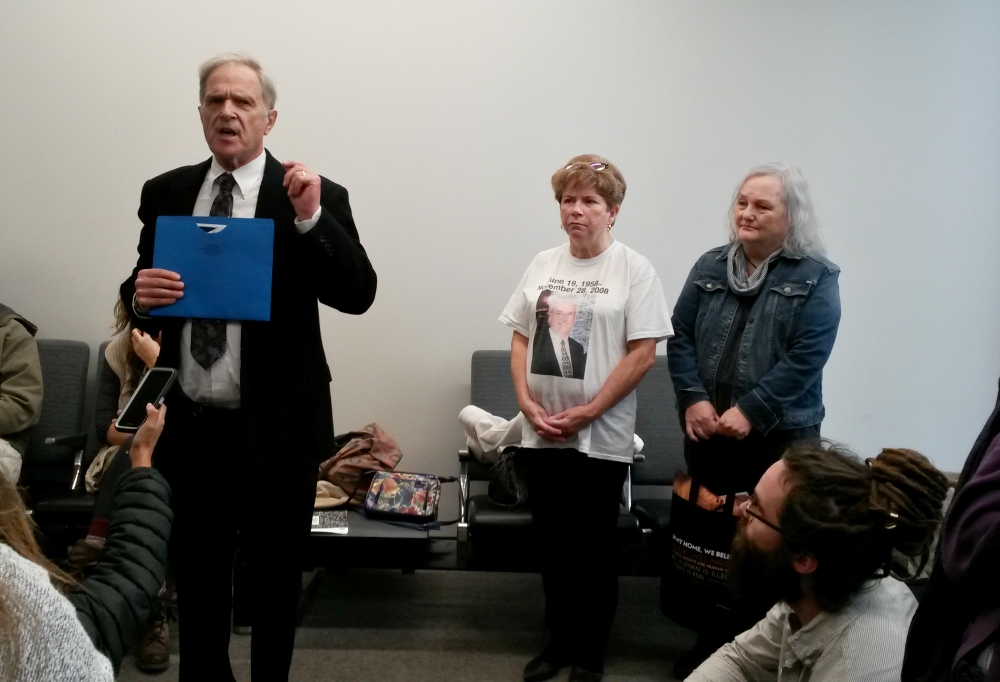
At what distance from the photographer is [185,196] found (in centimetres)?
197

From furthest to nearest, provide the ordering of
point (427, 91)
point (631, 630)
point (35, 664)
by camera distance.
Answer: point (427, 91)
point (631, 630)
point (35, 664)

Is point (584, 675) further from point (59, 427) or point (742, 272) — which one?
point (59, 427)

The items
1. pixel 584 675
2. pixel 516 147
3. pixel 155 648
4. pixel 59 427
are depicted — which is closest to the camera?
pixel 584 675

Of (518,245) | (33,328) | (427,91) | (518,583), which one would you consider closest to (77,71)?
(33,328)

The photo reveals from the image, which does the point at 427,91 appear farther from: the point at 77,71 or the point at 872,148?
the point at 872,148

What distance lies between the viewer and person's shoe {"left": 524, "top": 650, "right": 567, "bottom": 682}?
9.12ft

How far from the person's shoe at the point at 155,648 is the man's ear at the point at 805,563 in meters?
2.20

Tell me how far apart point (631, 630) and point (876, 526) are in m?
2.00

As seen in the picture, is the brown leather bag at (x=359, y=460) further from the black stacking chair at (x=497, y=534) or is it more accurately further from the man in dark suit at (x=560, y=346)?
the man in dark suit at (x=560, y=346)

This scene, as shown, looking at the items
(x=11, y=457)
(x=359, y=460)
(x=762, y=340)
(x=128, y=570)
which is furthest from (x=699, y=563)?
(x=11, y=457)

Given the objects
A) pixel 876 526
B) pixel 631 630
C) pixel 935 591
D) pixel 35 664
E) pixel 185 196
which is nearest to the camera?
pixel 35 664

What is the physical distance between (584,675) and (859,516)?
152cm

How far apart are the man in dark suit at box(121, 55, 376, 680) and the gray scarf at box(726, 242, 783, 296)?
117 centimetres

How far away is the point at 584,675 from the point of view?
2.75 meters
